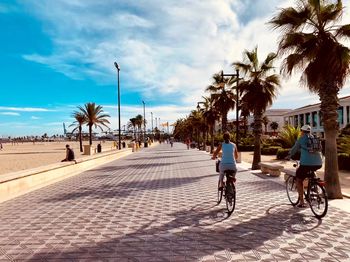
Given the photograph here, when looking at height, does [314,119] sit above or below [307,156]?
above

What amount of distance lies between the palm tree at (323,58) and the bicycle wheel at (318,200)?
8.98ft

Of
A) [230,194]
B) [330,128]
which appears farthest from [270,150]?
[230,194]

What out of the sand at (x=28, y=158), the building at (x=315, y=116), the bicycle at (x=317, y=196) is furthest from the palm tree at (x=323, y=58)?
the building at (x=315, y=116)

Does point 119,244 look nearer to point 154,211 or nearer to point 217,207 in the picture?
point 154,211

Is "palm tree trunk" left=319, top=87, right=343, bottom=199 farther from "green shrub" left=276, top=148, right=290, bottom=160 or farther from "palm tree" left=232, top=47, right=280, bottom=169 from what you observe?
"green shrub" left=276, top=148, right=290, bottom=160

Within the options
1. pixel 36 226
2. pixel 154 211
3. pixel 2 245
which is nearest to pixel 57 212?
pixel 36 226

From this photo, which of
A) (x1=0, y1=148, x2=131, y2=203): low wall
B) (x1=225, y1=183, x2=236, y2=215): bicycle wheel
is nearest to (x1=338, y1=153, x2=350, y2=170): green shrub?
(x1=225, y1=183, x2=236, y2=215): bicycle wheel

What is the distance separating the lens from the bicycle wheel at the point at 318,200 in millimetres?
7855

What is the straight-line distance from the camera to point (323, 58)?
10375 mm

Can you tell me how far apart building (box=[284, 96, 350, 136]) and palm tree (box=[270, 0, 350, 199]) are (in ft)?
156

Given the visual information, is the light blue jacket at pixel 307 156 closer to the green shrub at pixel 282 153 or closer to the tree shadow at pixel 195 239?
the tree shadow at pixel 195 239

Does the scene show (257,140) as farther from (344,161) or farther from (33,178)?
(33,178)

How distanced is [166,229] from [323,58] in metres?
6.35

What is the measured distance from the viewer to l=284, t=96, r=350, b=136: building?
65.4 metres
